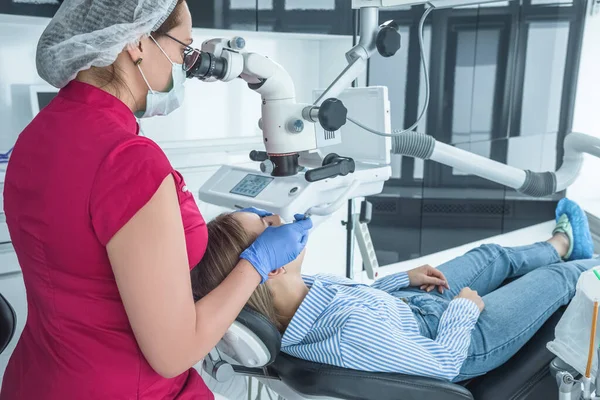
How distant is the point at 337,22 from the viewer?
254 cm

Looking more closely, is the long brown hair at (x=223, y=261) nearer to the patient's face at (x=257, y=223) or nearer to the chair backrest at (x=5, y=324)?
the patient's face at (x=257, y=223)

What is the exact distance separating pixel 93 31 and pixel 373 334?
832mm

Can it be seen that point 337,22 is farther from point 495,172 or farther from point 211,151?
point 495,172

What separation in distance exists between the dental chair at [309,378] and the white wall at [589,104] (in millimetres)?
2961

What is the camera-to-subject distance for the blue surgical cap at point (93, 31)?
851 millimetres

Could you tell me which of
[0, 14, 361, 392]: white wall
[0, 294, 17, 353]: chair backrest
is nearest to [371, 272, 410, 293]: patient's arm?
[0, 294, 17, 353]: chair backrest

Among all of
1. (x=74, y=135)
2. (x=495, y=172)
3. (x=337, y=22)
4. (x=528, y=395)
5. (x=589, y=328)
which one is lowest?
(x=528, y=395)

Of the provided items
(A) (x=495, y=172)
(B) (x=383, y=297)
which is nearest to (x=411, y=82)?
(A) (x=495, y=172)

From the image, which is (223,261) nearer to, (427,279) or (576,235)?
(427,279)

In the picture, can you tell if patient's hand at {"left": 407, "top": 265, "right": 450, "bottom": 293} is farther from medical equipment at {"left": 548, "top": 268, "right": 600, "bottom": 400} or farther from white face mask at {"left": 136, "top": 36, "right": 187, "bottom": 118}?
white face mask at {"left": 136, "top": 36, "right": 187, "bottom": 118}

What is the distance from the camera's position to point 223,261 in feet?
3.75

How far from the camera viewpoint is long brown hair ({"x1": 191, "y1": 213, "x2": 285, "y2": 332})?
1.14 metres

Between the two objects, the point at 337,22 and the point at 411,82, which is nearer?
the point at 337,22

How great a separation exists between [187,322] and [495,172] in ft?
4.06
